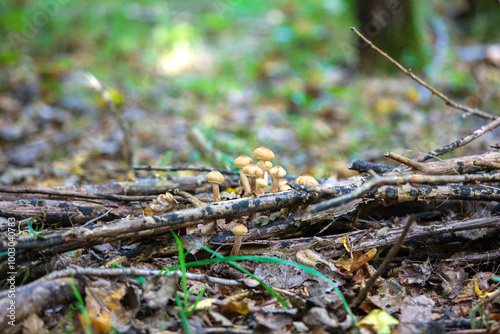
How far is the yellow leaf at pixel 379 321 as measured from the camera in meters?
1.75

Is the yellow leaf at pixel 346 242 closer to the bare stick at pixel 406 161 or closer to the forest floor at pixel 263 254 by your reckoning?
the forest floor at pixel 263 254

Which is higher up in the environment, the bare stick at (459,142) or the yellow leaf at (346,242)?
the bare stick at (459,142)

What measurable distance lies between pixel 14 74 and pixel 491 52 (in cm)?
994

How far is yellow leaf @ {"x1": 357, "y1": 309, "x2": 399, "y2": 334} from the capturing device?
175 cm

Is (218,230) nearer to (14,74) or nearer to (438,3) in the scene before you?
(14,74)

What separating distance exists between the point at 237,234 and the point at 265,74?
729 cm

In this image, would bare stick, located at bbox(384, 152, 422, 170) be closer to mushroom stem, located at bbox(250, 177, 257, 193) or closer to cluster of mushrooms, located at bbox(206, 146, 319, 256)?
cluster of mushrooms, located at bbox(206, 146, 319, 256)

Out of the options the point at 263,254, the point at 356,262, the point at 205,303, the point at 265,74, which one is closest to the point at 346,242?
the point at 356,262

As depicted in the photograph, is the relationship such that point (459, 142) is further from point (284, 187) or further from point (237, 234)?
point (237, 234)

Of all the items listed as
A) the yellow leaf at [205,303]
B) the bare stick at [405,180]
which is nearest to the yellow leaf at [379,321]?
the bare stick at [405,180]

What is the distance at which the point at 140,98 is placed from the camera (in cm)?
737

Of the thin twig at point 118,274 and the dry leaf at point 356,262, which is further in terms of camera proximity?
the dry leaf at point 356,262

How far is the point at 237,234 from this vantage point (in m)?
2.12

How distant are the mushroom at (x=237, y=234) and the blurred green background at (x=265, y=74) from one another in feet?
7.05
